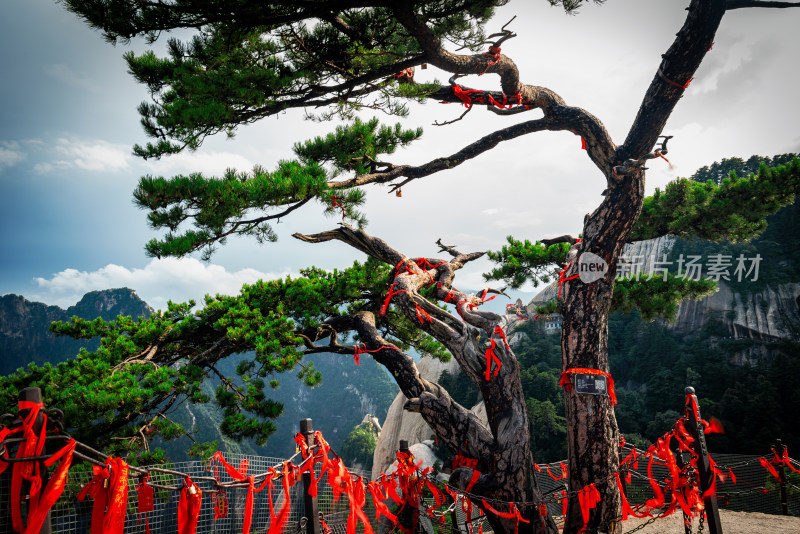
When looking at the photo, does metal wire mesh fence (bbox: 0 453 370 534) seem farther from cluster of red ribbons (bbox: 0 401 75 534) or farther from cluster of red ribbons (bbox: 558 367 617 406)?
cluster of red ribbons (bbox: 558 367 617 406)

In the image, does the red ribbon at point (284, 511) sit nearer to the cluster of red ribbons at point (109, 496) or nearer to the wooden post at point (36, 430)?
the cluster of red ribbons at point (109, 496)

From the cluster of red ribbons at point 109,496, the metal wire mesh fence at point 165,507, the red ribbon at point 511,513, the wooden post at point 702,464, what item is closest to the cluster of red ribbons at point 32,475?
the metal wire mesh fence at point 165,507

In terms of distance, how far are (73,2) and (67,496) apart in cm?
372

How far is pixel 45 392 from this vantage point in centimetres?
339

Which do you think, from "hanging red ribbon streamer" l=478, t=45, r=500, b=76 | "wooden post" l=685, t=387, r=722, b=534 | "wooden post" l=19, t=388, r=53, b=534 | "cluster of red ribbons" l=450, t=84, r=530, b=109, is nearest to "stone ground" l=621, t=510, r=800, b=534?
"wooden post" l=685, t=387, r=722, b=534

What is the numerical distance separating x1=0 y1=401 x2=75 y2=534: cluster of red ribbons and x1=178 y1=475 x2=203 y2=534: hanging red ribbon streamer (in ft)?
1.82

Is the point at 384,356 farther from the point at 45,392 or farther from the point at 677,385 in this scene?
the point at 677,385

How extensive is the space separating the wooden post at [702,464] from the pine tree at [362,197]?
661 mm

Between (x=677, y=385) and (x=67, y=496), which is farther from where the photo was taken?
(x=677, y=385)

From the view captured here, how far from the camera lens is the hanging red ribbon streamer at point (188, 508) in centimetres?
202

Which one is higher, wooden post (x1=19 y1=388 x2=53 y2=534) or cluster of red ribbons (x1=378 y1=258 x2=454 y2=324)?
cluster of red ribbons (x1=378 y1=258 x2=454 y2=324)

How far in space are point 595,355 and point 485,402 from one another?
121cm

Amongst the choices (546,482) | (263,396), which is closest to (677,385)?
(546,482)

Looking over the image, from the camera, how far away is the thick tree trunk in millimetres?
3799
